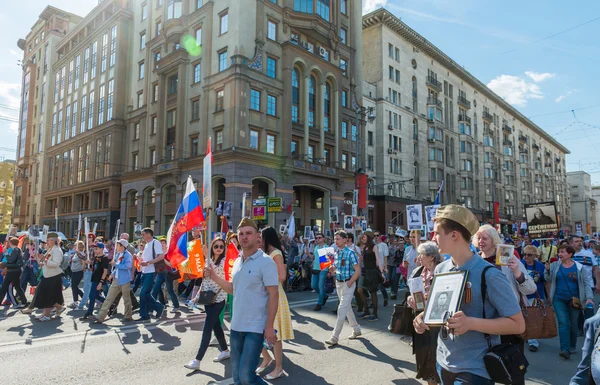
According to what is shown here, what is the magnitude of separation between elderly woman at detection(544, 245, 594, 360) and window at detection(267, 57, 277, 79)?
90.9ft

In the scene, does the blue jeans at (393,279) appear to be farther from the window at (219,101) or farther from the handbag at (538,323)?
the window at (219,101)

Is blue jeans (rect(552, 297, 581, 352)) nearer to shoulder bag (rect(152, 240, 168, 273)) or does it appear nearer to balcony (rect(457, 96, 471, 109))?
shoulder bag (rect(152, 240, 168, 273))

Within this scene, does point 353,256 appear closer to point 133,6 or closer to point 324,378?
point 324,378

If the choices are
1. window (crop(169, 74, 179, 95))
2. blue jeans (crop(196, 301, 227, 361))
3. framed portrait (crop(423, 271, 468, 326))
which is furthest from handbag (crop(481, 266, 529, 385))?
window (crop(169, 74, 179, 95))

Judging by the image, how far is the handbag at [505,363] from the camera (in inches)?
90.0

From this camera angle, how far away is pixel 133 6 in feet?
145

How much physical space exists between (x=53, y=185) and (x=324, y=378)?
56732mm

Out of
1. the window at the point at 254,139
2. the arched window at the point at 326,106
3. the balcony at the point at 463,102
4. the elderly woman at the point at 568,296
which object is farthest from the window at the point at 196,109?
the balcony at the point at 463,102

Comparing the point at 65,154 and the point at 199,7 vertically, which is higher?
the point at 199,7

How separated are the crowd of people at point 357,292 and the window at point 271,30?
23358 millimetres

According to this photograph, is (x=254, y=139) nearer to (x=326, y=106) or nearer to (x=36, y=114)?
(x=326, y=106)

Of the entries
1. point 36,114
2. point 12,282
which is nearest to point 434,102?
point 12,282

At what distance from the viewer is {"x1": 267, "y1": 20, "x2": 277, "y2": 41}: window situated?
32.4 meters

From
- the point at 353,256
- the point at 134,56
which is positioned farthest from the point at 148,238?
the point at 134,56
